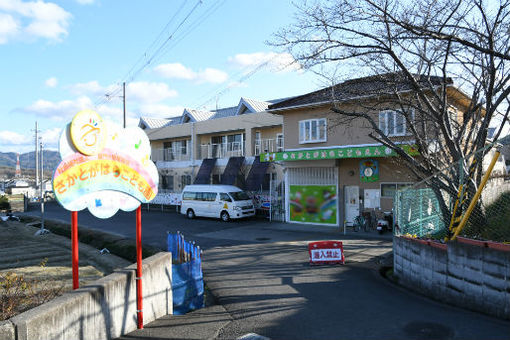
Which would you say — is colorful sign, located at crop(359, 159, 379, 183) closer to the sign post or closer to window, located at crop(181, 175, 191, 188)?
the sign post

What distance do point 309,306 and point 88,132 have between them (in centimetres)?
482

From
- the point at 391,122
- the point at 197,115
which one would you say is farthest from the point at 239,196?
the point at 197,115

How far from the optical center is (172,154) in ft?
111

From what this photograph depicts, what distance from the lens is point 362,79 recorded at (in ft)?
34.2

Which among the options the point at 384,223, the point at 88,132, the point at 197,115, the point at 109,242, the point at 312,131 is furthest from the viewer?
the point at 197,115

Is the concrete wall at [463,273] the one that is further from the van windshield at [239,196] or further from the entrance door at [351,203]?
the van windshield at [239,196]

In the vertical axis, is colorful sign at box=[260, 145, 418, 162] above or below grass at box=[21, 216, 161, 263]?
above

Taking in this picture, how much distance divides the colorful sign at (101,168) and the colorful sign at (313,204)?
532 inches

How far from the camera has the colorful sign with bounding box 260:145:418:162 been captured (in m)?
15.7

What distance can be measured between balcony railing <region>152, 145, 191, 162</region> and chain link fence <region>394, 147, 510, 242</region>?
24.5 meters

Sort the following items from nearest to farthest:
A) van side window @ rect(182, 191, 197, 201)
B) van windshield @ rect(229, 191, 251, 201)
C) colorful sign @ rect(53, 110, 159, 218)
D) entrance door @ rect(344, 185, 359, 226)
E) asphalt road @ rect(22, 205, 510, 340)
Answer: colorful sign @ rect(53, 110, 159, 218)
asphalt road @ rect(22, 205, 510, 340)
entrance door @ rect(344, 185, 359, 226)
van windshield @ rect(229, 191, 251, 201)
van side window @ rect(182, 191, 197, 201)

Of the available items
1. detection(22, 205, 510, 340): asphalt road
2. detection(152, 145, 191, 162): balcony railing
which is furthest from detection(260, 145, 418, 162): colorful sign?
detection(152, 145, 191, 162): balcony railing

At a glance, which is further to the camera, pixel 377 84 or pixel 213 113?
pixel 213 113

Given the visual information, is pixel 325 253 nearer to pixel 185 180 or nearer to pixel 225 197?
pixel 225 197
